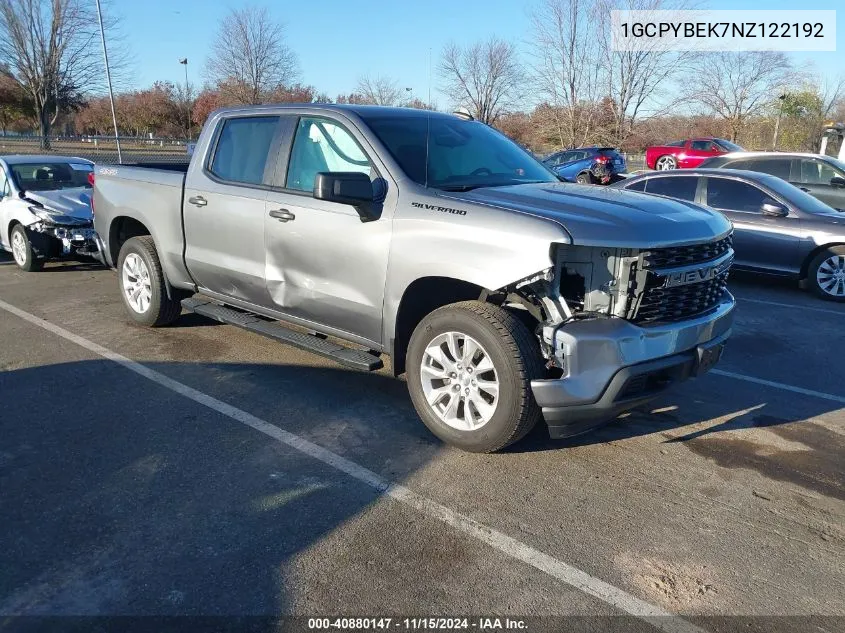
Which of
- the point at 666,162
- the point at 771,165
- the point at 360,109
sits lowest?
the point at 666,162

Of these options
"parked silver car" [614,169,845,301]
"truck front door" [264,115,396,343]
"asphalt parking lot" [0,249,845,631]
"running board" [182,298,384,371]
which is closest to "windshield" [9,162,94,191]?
"asphalt parking lot" [0,249,845,631]

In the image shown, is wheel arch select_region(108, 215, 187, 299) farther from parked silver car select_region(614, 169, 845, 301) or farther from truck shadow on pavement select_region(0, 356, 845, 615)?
parked silver car select_region(614, 169, 845, 301)

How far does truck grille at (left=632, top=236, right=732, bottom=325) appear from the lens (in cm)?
361

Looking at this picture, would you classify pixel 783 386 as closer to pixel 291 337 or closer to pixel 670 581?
pixel 670 581

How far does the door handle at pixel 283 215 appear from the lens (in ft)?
15.4

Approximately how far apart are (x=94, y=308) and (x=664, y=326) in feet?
19.7

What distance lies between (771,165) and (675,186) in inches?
150

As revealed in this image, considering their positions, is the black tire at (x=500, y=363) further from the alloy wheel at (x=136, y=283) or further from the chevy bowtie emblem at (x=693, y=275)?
the alloy wheel at (x=136, y=283)

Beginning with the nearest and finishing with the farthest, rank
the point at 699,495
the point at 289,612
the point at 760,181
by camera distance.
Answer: the point at 289,612, the point at 699,495, the point at 760,181

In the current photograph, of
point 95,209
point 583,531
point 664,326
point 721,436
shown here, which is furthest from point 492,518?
point 95,209

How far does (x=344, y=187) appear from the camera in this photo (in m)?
4.00

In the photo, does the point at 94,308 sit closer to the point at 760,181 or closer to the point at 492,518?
the point at 492,518

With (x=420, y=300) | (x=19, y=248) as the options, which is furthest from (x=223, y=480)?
(x=19, y=248)

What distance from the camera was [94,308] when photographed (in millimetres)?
7289
